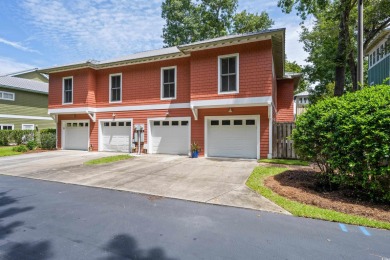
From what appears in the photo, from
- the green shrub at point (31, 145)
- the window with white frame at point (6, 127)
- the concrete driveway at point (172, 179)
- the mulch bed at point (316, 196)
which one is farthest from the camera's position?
the window with white frame at point (6, 127)

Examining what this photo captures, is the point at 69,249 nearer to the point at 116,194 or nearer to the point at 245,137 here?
the point at 116,194

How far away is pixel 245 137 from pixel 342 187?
599cm

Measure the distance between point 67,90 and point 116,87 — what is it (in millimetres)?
3852

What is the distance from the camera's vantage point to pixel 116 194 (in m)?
5.80

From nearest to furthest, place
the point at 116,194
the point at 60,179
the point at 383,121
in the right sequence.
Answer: the point at 383,121, the point at 116,194, the point at 60,179

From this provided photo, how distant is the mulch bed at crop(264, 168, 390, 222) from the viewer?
177 inches

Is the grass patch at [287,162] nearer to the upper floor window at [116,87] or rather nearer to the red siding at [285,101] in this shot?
the red siding at [285,101]

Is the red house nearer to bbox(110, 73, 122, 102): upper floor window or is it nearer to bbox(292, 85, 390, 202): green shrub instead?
bbox(110, 73, 122, 102): upper floor window

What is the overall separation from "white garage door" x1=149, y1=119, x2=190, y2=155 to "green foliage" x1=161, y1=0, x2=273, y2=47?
57.1ft

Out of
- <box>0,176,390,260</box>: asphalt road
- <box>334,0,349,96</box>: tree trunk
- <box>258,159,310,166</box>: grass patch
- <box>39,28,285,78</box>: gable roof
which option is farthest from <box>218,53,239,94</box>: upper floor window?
<box>0,176,390,260</box>: asphalt road

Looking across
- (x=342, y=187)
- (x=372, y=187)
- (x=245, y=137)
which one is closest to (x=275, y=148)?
(x=245, y=137)

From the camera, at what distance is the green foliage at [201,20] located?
26969 mm

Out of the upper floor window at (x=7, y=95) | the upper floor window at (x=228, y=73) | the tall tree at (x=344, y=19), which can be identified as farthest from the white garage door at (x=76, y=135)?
the tall tree at (x=344, y=19)

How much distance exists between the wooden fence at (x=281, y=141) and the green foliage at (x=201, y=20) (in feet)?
62.0
